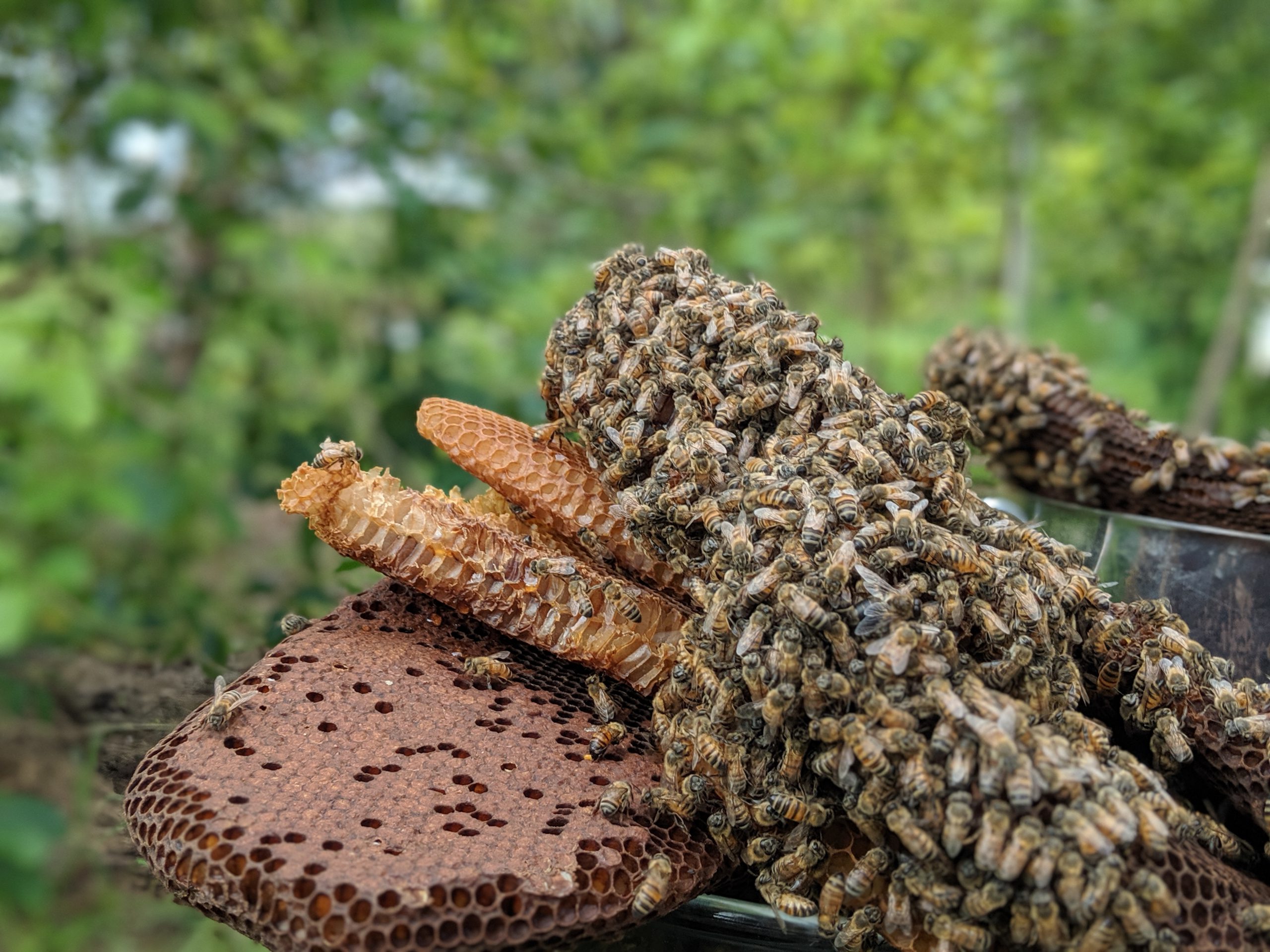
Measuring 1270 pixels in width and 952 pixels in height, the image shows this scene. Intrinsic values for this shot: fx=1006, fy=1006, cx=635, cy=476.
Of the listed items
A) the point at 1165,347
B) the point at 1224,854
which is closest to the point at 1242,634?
the point at 1224,854

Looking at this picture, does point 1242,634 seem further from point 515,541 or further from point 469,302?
point 469,302

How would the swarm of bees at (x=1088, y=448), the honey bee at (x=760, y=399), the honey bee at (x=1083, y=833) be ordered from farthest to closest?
the swarm of bees at (x=1088, y=448) → the honey bee at (x=760, y=399) → the honey bee at (x=1083, y=833)

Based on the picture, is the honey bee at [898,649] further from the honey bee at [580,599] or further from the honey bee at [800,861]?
the honey bee at [580,599]

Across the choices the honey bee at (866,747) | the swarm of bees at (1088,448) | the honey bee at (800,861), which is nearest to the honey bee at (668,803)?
the honey bee at (800,861)

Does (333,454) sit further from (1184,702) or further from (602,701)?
(1184,702)

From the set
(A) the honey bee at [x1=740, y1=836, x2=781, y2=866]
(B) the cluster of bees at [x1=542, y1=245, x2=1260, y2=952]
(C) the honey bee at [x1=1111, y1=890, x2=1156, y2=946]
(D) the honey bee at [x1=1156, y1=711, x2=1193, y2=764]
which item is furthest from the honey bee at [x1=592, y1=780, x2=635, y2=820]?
(D) the honey bee at [x1=1156, y1=711, x2=1193, y2=764]

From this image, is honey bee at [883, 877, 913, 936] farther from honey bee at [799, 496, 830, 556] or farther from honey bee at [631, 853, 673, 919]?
honey bee at [799, 496, 830, 556]
